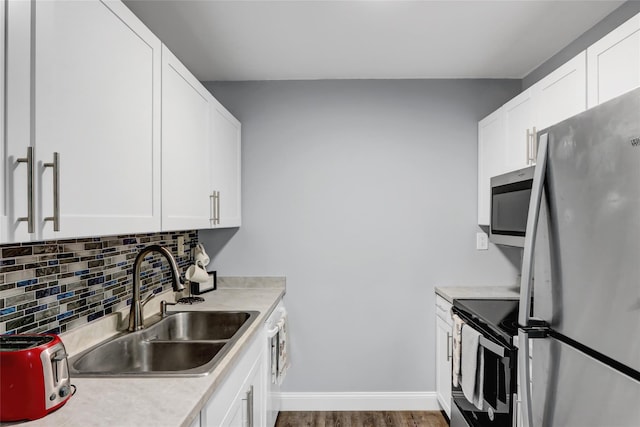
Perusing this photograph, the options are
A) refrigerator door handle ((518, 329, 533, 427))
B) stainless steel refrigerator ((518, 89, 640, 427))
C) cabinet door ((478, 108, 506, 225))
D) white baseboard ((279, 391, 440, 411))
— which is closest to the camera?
stainless steel refrigerator ((518, 89, 640, 427))

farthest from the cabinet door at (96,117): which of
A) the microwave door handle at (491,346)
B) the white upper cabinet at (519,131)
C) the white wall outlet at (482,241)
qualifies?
the white wall outlet at (482,241)

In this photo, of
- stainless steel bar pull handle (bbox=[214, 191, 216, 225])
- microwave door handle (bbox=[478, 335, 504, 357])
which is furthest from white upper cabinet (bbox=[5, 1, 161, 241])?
microwave door handle (bbox=[478, 335, 504, 357])

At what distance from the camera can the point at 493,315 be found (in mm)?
2154

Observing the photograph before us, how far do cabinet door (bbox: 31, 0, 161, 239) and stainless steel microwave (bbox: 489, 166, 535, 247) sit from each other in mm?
1722

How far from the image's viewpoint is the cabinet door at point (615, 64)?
1.49 m

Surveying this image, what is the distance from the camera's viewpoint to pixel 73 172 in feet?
3.72

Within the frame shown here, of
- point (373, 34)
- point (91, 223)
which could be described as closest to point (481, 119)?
point (373, 34)

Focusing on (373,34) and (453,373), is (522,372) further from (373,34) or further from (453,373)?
(373,34)

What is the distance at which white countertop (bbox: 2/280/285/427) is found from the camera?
1064mm

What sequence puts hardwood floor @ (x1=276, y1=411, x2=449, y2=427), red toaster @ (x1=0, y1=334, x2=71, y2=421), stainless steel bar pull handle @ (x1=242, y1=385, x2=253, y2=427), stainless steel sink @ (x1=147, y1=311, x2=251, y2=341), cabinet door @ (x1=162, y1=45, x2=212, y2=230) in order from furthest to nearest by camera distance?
hardwood floor @ (x1=276, y1=411, x2=449, y2=427), stainless steel sink @ (x1=147, y1=311, x2=251, y2=341), stainless steel bar pull handle @ (x1=242, y1=385, x2=253, y2=427), cabinet door @ (x1=162, y1=45, x2=212, y2=230), red toaster @ (x1=0, y1=334, x2=71, y2=421)

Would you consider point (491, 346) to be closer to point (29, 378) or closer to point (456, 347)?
point (456, 347)

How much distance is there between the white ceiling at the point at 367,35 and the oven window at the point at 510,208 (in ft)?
2.84

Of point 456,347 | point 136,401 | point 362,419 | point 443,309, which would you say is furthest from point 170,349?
point 443,309

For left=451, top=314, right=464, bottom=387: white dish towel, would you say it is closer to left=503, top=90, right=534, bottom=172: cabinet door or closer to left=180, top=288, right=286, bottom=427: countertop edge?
left=503, top=90, right=534, bottom=172: cabinet door
